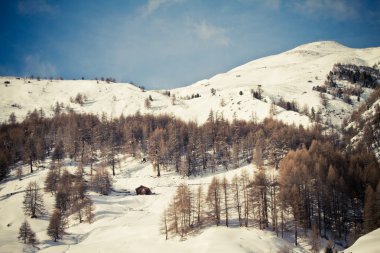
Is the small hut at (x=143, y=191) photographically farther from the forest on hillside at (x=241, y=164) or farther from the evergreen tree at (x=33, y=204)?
the evergreen tree at (x=33, y=204)

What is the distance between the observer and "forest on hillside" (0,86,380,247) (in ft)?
266

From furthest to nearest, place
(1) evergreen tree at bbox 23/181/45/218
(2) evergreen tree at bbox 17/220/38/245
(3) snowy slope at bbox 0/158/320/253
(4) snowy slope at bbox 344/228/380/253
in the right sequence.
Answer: (1) evergreen tree at bbox 23/181/45/218 → (2) evergreen tree at bbox 17/220/38/245 → (3) snowy slope at bbox 0/158/320/253 → (4) snowy slope at bbox 344/228/380/253

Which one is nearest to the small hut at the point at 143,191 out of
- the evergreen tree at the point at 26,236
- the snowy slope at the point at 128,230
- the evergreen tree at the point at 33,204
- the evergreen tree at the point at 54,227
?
the snowy slope at the point at 128,230

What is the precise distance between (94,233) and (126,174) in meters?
48.5

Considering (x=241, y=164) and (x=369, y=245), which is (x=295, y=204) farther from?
(x=241, y=164)

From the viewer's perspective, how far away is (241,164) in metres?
133

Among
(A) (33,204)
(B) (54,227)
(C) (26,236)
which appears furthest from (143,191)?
(C) (26,236)

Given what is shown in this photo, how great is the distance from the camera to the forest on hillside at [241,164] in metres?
81.1

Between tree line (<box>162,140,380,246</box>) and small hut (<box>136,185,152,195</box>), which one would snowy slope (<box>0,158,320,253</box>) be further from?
tree line (<box>162,140,380,246</box>)

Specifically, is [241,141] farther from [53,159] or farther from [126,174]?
[53,159]

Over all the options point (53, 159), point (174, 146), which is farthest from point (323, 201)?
point (53, 159)

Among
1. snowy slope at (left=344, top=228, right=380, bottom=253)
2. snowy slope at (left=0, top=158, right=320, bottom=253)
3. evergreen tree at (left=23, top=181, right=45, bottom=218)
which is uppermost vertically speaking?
snowy slope at (left=344, top=228, right=380, bottom=253)

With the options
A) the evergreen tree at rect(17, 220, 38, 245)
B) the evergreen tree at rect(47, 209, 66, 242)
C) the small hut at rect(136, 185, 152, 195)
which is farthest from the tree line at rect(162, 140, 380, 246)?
the evergreen tree at rect(17, 220, 38, 245)

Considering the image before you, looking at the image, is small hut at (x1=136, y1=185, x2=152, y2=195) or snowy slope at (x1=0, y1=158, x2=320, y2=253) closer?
snowy slope at (x1=0, y1=158, x2=320, y2=253)
